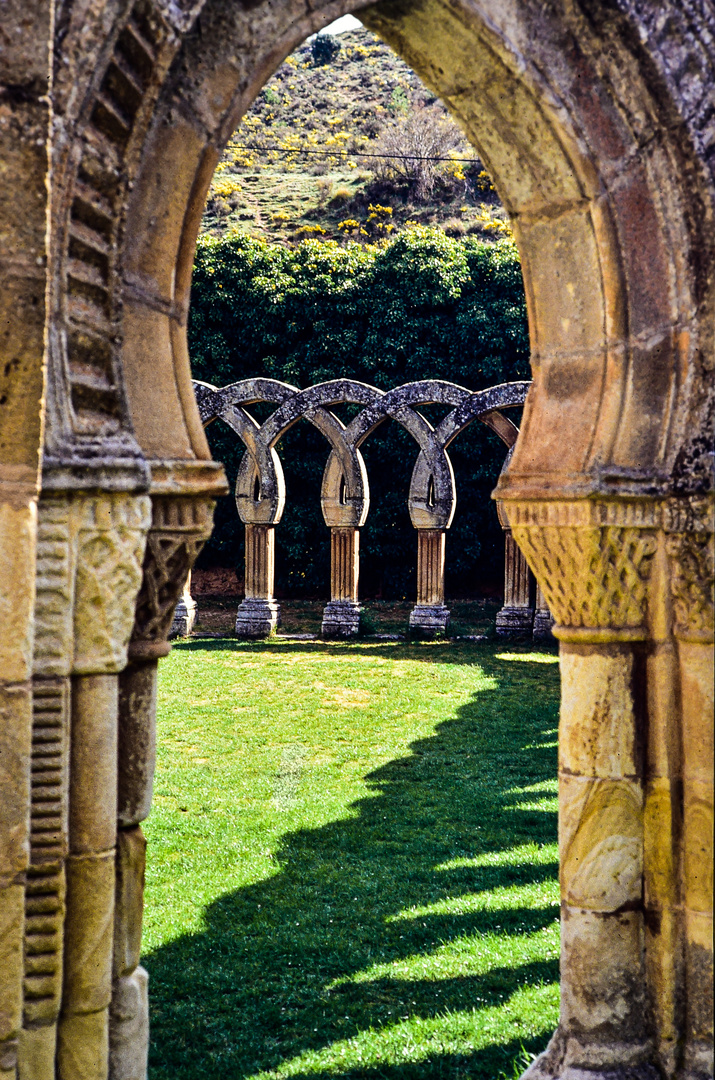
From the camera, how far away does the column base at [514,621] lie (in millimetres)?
16359

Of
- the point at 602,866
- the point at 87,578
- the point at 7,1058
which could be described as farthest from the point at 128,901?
the point at 602,866

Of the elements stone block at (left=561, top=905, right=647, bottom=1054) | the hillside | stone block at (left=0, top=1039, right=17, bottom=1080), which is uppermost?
the hillside

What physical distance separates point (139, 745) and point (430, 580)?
14131 mm

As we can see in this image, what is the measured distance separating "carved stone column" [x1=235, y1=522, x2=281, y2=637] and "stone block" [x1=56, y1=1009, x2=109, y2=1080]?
1394 centimetres

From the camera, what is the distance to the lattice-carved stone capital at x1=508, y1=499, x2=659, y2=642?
10.8 ft

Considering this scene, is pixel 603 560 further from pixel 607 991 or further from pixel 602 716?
pixel 607 991

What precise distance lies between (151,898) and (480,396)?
1182 centimetres

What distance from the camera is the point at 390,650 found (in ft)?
49.3

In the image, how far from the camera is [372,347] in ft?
72.9

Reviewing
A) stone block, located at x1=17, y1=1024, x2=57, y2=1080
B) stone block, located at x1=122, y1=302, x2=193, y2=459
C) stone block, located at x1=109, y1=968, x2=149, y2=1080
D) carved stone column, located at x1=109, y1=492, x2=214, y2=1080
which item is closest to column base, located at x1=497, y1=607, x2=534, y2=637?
carved stone column, located at x1=109, y1=492, x2=214, y2=1080

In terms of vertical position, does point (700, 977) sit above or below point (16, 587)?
below

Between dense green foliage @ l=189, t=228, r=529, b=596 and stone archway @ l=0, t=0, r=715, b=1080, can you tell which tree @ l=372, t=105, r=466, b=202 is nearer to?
dense green foliage @ l=189, t=228, r=529, b=596

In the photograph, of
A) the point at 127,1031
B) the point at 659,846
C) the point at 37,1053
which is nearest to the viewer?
the point at 37,1053

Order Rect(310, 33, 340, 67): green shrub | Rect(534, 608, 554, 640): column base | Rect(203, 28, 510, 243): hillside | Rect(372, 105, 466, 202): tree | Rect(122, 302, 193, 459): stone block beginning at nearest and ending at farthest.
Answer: Rect(122, 302, 193, 459): stone block
Rect(534, 608, 554, 640): column base
Rect(203, 28, 510, 243): hillside
Rect(372, 105, 466, 202): tree
Rect(310, 33, 340, 67): green shrub
